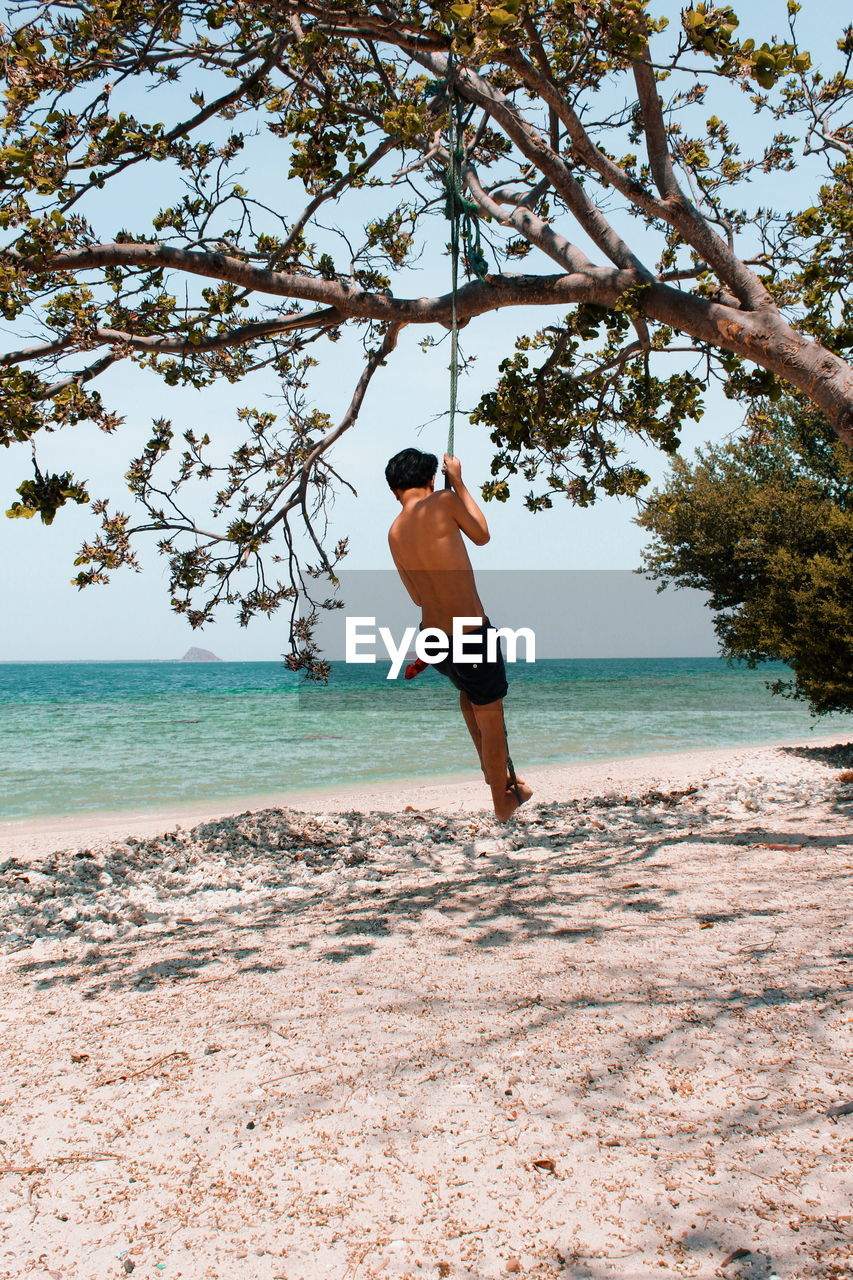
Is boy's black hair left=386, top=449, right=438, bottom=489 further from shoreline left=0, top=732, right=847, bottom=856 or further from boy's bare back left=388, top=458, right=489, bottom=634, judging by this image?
shoreline left=0, top=732, right=847, bottom=856

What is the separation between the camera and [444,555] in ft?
15.5

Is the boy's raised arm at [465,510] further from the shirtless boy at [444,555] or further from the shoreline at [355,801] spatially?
the shoreline at [355,801]

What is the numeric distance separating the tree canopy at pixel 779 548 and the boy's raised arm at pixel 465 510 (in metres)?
7.60

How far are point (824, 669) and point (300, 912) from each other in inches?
375

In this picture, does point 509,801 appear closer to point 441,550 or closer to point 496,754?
point 496,754

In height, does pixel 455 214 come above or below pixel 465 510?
above

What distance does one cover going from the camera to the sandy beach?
247 cm

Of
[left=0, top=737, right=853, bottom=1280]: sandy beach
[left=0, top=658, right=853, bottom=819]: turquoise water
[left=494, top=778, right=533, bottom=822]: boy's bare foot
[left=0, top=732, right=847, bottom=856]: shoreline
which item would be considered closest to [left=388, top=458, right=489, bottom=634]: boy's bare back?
[left=494, top=778, right=533, bottom=822]: boy's bare foot

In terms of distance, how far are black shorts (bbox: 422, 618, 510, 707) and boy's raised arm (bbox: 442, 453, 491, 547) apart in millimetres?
478

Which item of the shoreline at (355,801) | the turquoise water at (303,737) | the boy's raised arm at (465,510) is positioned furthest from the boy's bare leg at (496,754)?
the turquoise water at (303,737)

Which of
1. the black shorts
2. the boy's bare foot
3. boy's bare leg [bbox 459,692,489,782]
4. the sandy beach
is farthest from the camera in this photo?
the boy's bare foot

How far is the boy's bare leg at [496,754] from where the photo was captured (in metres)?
5.13

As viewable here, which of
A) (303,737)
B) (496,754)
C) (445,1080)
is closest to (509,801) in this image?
(496,754)

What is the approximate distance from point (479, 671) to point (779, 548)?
1031cm
